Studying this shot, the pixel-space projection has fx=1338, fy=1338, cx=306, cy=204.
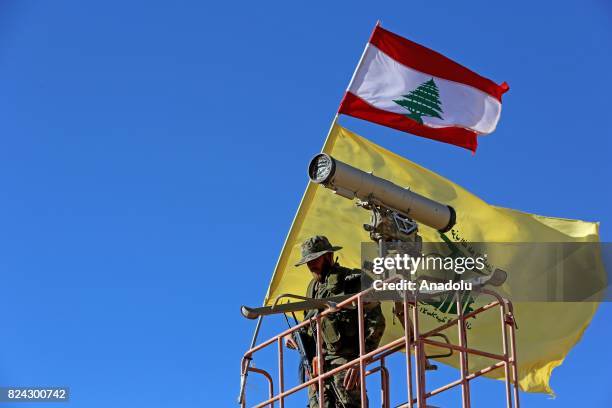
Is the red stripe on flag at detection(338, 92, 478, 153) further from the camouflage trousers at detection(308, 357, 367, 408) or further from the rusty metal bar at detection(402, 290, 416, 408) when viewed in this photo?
the rusty metal bar at detection(402, 290, 416, 408)

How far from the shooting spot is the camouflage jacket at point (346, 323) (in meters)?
17.1

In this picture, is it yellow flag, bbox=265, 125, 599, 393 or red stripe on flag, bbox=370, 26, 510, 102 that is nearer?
red stripe on flag, bbox=370, 26, 510, 102

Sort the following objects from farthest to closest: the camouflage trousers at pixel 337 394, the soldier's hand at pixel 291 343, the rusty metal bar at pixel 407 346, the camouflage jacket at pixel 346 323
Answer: the soldier's hand at pixel 291 343
the camouflage jacket at pixel 346 323
the camouflage trousers at pixel 337 394
the rusty metal bar at pixel 407 346

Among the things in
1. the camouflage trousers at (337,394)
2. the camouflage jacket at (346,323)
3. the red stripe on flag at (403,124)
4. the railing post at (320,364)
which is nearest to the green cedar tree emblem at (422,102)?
the red stripe on flag at (403,124)

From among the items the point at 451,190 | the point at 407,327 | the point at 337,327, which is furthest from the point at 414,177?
the point at 407,327

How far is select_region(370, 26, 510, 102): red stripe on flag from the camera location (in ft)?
73.7

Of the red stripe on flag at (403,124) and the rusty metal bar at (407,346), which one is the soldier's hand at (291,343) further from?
the red stripe on flag at (403,124)

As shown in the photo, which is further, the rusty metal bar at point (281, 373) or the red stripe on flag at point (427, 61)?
the red stripe on flag at point (427, 61)

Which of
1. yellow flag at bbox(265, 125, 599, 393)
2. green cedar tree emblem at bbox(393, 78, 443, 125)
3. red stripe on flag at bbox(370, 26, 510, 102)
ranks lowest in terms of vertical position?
yellow flag at bbox(265, 125, 599, 393)

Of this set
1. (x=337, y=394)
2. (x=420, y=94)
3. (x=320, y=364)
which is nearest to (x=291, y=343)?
(x=337, y=394)

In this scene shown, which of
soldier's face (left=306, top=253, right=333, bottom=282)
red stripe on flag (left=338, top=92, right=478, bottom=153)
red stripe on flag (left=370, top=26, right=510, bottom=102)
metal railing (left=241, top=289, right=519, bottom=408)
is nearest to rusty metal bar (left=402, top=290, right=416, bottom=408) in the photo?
metal railing (left=241, top=289, right=519, bottom=408)

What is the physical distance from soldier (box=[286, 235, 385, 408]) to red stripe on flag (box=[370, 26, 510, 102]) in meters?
5.70

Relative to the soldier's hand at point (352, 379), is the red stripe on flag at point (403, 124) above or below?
above

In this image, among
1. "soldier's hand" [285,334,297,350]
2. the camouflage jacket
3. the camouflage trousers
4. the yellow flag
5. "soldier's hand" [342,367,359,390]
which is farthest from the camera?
the yellow flag
